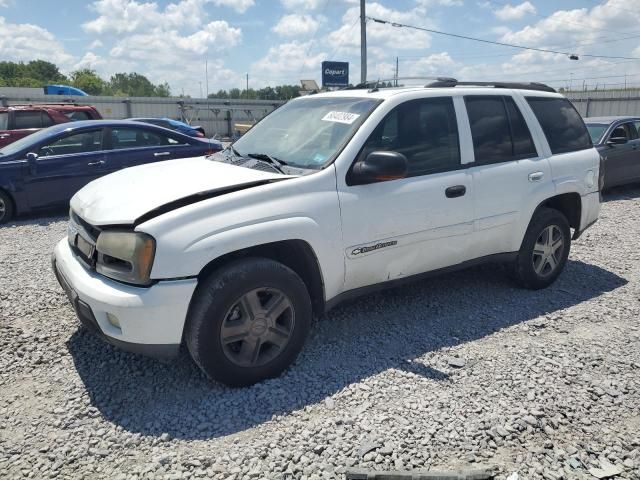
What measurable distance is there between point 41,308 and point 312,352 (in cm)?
238

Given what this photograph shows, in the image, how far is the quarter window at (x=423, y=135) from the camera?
3818mm

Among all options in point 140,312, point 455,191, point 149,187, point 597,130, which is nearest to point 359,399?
point 140,312

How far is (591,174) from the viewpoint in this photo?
513 cm

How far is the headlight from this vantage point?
9.55 feet

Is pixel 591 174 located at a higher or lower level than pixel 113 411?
higher

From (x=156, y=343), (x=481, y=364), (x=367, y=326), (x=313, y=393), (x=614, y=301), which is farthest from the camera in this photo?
(x=614, y=301)

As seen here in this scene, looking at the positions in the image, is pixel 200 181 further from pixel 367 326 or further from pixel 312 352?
pixel 367 326

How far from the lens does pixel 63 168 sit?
805 cm

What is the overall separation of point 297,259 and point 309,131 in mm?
1036

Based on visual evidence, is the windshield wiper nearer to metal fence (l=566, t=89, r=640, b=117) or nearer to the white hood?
the white hood

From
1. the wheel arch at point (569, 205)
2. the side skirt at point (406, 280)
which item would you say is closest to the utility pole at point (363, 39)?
the wheel arch at point (569, 205)

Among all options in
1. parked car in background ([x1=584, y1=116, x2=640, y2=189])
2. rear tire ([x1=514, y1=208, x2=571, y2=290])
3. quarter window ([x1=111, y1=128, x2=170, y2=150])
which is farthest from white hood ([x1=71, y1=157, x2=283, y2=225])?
parked car in background ([x1=584, y1=116, x2=640, y2=189])

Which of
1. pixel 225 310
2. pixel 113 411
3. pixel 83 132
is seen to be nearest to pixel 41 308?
pixel 113 411

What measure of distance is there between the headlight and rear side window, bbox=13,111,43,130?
33.3 feet
